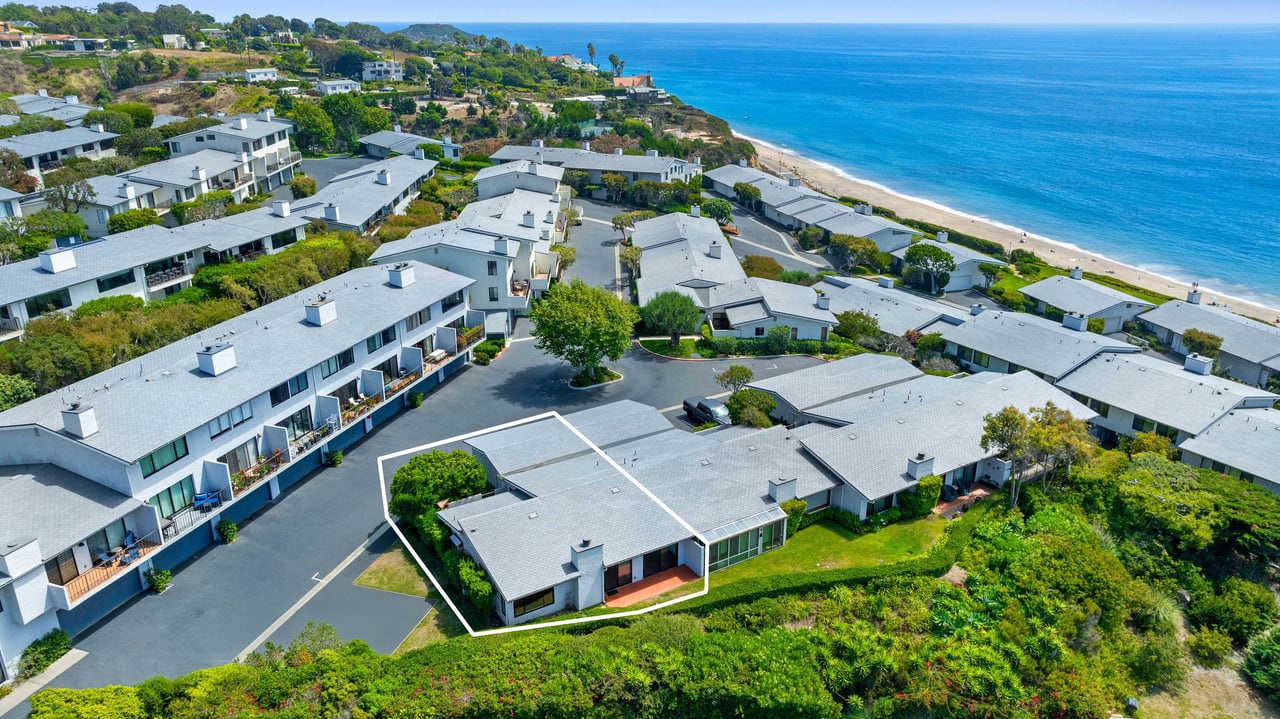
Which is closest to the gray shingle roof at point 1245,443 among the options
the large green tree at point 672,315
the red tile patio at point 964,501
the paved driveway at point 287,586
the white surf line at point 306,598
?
the red tile patio at point 964,501

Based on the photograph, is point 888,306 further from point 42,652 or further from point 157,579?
point 42,652

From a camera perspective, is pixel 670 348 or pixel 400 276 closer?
pixel 400 276

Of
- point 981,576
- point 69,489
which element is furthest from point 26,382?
point 981,576

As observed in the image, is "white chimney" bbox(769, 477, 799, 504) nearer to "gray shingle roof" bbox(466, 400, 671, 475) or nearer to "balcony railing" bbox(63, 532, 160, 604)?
"gray shingle roof" bbox(466, 400, 671, 475)

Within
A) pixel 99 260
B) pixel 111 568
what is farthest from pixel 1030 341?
pixel 99 260

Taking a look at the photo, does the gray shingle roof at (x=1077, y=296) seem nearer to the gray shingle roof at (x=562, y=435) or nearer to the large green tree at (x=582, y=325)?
the large green tree at (x=582, y=325)

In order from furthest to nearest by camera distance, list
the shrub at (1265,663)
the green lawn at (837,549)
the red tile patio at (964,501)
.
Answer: the red tile patio at (964,501) < the green lawn at (837,549) < the shrub at (1265,663)
